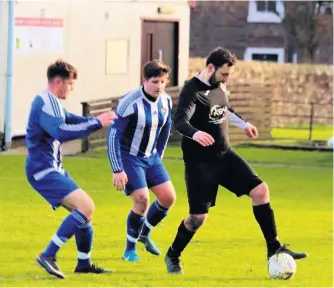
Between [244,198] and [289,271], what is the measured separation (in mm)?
7329

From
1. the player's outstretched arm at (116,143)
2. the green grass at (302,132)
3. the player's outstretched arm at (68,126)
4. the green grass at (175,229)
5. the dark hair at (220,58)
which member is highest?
the dark hair at (220,58)

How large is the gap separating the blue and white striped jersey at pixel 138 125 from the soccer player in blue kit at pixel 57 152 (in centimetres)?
88

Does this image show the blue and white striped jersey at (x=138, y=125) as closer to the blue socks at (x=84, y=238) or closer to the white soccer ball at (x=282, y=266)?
the blue socks at (x=84, y=238)

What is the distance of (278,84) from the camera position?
37.6 meters

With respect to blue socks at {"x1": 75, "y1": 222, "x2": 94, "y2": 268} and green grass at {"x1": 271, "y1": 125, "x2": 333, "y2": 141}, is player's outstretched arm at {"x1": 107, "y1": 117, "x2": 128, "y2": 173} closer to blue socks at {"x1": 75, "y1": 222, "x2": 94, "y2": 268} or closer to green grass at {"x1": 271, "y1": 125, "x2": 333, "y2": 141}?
blue socks at {"x1": 75, "y1": 222, "x2": 94, "y2": 268}

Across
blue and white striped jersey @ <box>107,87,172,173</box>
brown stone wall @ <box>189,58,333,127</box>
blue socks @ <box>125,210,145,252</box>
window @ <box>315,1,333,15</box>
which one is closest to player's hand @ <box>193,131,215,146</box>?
blue and white striped jersey @ <box>107,87,172,173</box>

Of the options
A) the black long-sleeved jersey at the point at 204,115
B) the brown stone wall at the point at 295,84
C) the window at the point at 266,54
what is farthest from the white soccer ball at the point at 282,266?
the window at the point at 266,54

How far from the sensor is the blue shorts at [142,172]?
12.0 metres

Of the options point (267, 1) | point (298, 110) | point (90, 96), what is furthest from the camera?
point (267, 1)

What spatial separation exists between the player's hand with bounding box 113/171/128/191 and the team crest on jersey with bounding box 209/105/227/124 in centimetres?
96

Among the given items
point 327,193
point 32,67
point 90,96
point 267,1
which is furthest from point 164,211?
point 267,1

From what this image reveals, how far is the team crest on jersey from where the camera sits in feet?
37.8

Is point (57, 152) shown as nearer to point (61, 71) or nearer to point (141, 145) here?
point (61, 71)

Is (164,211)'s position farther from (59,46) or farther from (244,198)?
(59,46)
